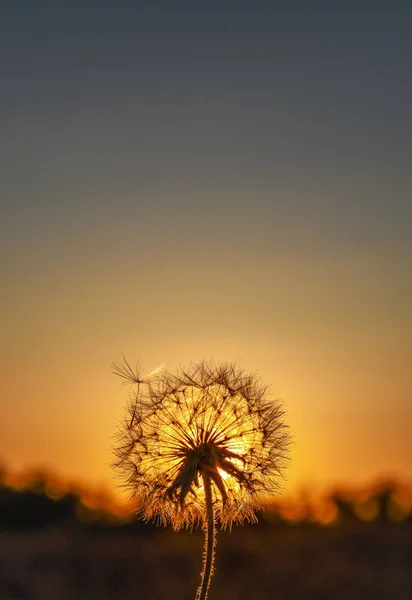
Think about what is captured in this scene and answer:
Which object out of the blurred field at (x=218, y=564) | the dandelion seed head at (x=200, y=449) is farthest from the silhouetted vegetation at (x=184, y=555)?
the dandelion seed head at (x=200, y=449)

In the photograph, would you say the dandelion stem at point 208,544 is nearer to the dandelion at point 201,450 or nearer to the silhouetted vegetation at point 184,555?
the dandelion at point 201,450

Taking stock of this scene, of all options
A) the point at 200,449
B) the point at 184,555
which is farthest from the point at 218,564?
the point at 200,449

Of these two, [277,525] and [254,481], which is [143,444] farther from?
[277,525]

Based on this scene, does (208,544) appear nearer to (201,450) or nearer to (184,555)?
(201,450)

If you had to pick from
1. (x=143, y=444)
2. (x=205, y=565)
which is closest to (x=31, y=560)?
(x=143, y=444)

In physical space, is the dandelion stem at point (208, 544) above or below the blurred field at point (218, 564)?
below
